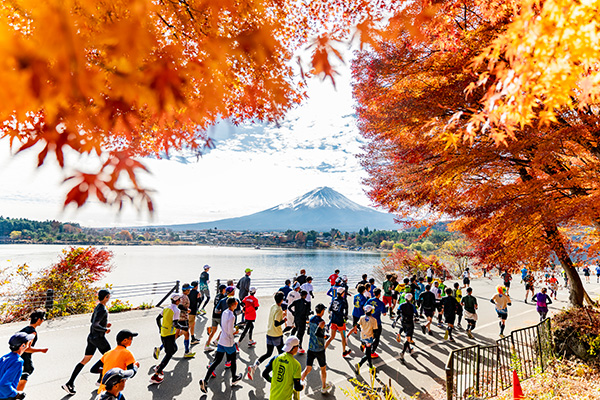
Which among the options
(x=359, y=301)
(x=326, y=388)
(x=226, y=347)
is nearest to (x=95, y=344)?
(x=226, y=347)

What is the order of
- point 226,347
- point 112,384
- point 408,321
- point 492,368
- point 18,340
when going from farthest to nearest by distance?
1. point 408,321
2. point 492,368
3. point 226,347
4. point 18,340
5. point 112,384

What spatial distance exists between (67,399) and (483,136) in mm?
8705

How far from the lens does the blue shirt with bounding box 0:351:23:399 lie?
11.0 feet

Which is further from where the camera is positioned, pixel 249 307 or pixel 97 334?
pixel 249 307

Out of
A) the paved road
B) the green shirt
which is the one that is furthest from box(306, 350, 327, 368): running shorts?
the green shirt

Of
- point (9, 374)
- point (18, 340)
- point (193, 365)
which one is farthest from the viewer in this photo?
point (193, 365)

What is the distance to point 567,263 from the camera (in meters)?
7.77

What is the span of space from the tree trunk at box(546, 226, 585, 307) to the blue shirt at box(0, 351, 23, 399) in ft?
32.0

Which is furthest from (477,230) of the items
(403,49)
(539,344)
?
(403,49)

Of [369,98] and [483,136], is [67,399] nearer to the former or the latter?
[369,98]

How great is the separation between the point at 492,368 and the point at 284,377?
4.41 m

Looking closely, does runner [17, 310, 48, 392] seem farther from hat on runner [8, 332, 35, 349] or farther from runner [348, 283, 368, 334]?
runner [348, 283, 368, 334]

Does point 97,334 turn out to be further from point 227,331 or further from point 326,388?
point 326,388

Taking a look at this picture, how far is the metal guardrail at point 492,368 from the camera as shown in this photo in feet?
17.3
